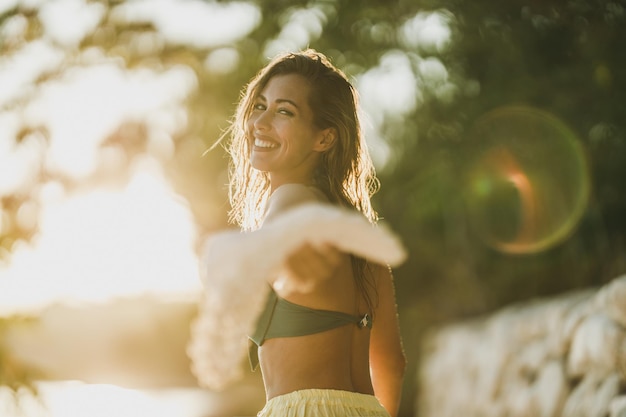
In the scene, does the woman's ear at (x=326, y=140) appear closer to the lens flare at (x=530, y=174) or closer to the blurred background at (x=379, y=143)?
the blurred background at (x=379, y=143)

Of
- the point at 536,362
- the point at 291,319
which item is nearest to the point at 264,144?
the point at 291,319

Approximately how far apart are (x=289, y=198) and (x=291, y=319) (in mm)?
290

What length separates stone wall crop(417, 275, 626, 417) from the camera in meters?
4.66

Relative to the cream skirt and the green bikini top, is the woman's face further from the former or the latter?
the cream skirt

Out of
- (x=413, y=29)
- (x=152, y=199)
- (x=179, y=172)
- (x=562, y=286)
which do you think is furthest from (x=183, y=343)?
(x=413, y=29)

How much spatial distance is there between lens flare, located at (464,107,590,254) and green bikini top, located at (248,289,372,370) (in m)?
5.78

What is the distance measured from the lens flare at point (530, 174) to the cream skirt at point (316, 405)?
573 centimetres

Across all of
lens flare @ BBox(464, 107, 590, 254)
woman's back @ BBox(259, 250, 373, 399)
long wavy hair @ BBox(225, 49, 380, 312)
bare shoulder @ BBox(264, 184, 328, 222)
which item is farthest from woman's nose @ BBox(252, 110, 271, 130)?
lens flare @ BBox(464, 107, 590, 254)

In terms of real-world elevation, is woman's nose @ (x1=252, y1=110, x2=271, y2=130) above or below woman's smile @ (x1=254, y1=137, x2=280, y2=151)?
above

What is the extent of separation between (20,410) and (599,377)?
3.48 m

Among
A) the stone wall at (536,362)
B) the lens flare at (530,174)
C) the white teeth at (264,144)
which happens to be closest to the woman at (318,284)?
the white teeth at (264,144)

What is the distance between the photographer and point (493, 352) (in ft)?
31.9

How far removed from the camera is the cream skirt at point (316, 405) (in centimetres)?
184

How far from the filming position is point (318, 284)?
5.83 feet
